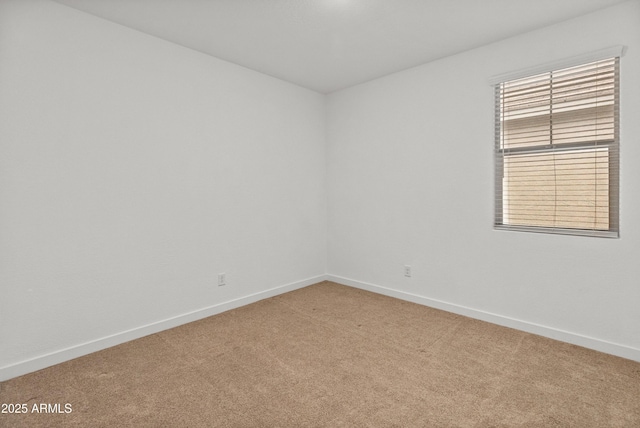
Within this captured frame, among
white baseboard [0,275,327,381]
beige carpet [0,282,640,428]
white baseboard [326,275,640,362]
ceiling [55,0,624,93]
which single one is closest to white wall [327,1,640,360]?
white baseboard [326,275,640,362]

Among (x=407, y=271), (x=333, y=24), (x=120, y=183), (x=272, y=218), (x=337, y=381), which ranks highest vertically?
(x=333, y=24)

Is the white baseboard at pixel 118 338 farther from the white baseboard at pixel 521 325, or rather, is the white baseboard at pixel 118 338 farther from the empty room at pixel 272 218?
the white baseboard at pixel 521 325

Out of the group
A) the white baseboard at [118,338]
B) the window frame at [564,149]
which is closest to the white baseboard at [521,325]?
the window frame at [564,149]

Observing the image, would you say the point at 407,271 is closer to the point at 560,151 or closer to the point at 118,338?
the point at 560,151

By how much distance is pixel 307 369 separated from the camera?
2.22m

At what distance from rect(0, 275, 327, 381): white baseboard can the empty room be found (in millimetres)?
16

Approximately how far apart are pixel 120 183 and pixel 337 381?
2.24m

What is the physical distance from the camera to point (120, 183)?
102 inches

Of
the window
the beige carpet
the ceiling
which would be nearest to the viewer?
the beige carpet

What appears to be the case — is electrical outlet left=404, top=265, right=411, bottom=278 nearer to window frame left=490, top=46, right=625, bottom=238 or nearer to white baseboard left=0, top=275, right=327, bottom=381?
window frame left=490, top=46, right=625, bottom=238

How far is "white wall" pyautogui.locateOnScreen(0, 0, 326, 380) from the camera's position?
217cm

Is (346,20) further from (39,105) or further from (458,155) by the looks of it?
(39,105)

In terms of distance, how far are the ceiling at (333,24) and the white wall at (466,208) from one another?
0.80 ft

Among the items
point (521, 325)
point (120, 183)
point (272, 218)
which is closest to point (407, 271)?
point (521, 325)
